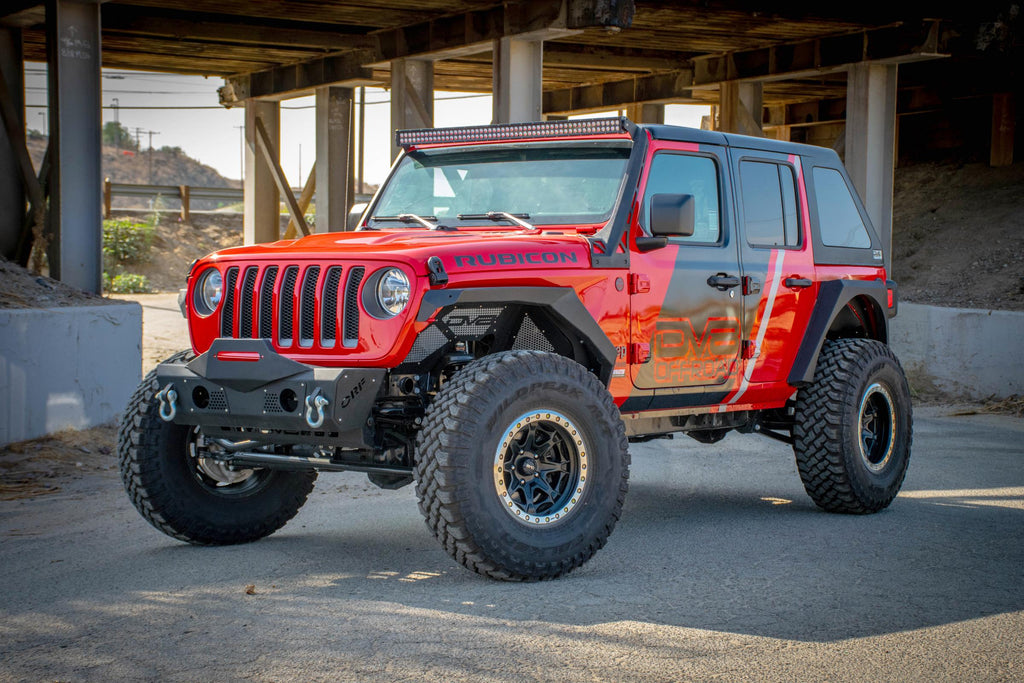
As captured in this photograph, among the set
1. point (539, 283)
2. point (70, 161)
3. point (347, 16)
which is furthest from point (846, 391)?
point (347, 16)

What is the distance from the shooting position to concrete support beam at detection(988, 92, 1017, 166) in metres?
24.3

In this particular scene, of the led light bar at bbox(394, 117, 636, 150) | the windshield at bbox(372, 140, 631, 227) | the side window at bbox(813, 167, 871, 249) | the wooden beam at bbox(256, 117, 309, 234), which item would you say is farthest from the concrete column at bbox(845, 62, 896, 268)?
the windshield at bbox(372, 140, 631, 227)

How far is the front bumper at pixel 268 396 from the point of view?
5312mm

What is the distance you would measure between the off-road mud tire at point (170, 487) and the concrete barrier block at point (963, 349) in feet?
29.9

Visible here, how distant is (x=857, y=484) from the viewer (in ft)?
24.1

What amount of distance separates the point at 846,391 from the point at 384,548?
2924mm

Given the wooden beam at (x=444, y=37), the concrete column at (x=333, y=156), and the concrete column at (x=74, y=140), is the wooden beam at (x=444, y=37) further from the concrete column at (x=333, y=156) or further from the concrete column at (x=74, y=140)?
the concrete column at (x=74, y=140)

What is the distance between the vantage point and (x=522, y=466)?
222 inches

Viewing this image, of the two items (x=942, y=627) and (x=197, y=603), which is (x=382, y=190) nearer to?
(x=197, y=603)

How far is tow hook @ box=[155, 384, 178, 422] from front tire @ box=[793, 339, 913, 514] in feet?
12.1

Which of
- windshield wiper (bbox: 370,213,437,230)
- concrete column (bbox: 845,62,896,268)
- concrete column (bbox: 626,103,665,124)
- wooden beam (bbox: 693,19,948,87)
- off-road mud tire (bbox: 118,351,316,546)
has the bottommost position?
off-road mud tire (bbox: 118,351,316,546)

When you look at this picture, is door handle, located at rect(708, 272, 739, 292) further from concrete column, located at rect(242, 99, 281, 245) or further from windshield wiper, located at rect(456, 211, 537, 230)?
concrete column, located at rect(242, 99, 281, 245)

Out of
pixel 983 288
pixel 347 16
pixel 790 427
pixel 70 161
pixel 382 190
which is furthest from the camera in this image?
pixel 983 288

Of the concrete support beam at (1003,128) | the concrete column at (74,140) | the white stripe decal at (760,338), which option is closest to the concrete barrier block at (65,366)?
the concrete column at (74,140)
